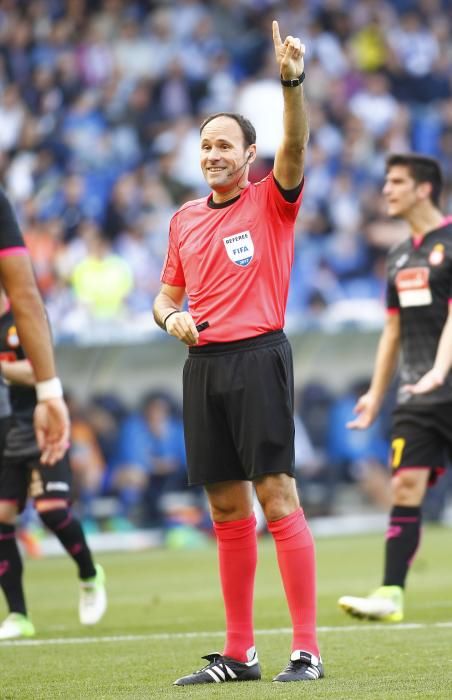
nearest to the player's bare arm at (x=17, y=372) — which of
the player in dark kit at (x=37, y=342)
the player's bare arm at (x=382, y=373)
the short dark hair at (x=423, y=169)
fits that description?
the player's bare arm at (x=382, y=373)

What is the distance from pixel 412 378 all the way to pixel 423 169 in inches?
49.1

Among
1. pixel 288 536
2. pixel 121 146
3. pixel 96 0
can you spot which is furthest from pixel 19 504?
pixel 96 0

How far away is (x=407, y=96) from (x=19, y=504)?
16.6m

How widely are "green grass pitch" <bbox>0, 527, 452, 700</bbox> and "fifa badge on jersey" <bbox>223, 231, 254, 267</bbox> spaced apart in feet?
5.55

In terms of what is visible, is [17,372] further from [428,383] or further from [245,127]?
[245,127]

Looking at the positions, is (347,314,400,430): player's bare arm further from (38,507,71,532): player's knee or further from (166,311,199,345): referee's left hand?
(166,311,199,345): referee's left hand

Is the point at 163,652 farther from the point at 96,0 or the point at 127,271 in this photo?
the point at 96,0

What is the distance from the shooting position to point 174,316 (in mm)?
5824

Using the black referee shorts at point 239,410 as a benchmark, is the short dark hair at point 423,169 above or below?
above

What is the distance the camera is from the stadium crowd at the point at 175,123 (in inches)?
692

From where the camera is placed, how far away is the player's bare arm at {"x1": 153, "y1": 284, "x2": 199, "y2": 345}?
18.8ft

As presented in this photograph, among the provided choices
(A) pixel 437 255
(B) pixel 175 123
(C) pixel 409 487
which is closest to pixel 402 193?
(A) pixel 437 255

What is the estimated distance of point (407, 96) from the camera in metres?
24.1

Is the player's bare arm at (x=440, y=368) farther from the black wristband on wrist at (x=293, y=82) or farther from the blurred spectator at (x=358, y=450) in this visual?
the blurred spectator at (x=358, y=450)
